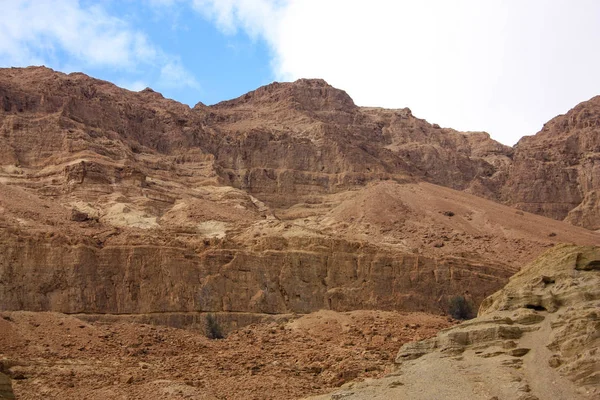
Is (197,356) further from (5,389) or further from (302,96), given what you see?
(302,96)

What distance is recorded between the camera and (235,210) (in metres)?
62.6

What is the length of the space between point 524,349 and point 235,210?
135 ft

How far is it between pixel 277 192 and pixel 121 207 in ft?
76.9

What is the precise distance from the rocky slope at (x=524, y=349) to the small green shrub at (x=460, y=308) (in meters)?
23.0

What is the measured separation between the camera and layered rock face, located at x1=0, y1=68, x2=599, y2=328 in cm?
4475

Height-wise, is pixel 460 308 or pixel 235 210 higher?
pixel 235 210

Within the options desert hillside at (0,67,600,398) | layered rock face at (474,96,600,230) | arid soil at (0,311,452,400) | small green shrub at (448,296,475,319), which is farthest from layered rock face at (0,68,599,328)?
arid soil at (0,311,452,400)

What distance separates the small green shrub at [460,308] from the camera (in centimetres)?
4903

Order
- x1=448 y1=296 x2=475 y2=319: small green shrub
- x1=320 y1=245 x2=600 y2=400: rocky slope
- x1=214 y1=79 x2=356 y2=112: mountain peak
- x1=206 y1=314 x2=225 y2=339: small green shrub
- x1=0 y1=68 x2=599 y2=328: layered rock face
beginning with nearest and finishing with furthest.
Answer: x1=320 y1=245 x2=600 y2=400: rocky slope → x1=206 y1=314 x2=225 y2=339: small green shrub → x1=0 y1=68 x2=599 y2=328: layered rock face → x1=448 y1=296 x2=475 y2=319: small green shrub → x1=214 y1=79 x2=356 y2=112: mountain peak

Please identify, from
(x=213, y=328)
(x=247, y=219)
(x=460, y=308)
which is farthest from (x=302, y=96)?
(x=213, y=328)

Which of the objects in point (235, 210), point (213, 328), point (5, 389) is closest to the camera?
point (5, 389)

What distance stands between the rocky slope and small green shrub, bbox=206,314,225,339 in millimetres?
18200

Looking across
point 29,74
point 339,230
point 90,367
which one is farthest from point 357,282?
point 29,74

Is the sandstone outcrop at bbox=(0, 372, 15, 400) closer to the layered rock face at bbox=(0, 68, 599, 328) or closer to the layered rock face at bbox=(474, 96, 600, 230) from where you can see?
the layered rock face at bbox=(0, 68, 599, 328)
